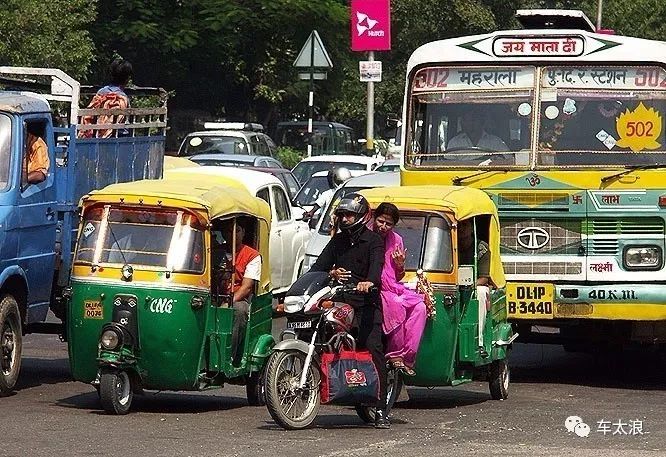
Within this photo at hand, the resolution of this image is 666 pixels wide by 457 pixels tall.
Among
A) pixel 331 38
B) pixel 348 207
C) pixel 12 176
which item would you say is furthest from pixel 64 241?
pixel 331 38

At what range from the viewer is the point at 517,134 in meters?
16.0

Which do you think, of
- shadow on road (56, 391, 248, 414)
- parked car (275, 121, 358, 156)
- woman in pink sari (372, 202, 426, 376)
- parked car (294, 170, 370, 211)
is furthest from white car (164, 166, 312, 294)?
parked car (275, 121, 358, 156)

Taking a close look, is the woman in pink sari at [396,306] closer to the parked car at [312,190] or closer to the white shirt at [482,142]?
the white shirt at [482,142]

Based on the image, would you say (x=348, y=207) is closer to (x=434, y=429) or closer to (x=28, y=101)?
(x=434, y=429)

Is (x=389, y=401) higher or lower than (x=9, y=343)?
lower

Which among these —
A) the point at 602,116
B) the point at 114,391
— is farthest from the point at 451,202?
the point at 114,391

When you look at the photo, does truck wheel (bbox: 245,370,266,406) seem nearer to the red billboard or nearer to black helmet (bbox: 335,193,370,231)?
black helmet (bbox: 335,193,370,231)

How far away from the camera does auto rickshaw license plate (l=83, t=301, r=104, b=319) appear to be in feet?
41.9

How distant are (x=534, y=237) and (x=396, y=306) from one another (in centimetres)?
339

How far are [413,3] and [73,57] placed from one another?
2269 centimetres

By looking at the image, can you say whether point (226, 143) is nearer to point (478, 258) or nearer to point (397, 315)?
point (478, 258)

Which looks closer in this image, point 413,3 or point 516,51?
point 516,51

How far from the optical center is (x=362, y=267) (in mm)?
12180

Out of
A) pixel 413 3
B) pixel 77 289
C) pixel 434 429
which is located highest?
pixel 413 3
